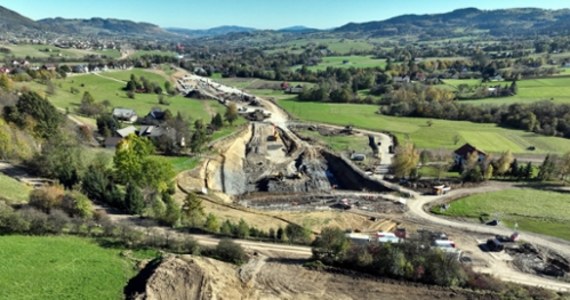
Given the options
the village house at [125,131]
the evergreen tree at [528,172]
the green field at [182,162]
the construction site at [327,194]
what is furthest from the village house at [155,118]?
the evergreen tree at [528,172]

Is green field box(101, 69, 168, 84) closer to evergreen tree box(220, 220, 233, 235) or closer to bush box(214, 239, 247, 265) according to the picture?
evergreen tree box(220, 220, 233, 235)

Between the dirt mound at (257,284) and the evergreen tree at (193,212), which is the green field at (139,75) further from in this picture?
the dirt mound at (257,284)

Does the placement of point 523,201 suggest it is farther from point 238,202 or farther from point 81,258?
point 81,258

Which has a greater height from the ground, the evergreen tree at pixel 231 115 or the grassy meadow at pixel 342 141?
the evergreen tree at pixel 231 115

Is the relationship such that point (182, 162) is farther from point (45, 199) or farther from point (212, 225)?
point (45, 199)

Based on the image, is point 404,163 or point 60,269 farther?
point 404,163

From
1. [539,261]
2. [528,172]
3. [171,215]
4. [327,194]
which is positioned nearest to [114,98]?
[327,194]
